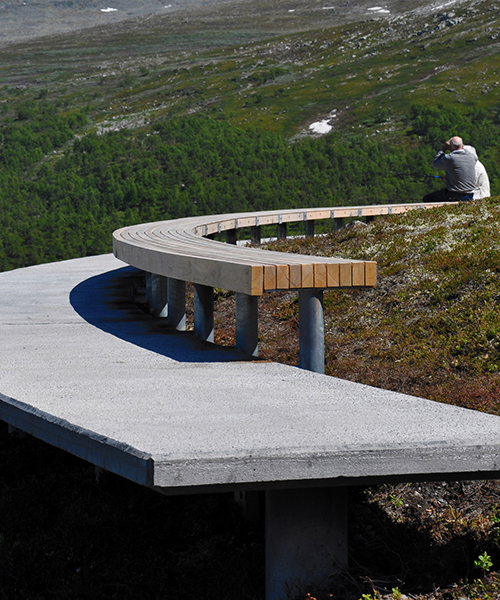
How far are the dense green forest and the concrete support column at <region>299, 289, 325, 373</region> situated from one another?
188 feet

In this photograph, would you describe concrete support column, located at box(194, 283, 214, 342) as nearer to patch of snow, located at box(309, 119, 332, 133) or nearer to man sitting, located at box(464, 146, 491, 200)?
man sitting, located at box(464, 146, 491, 200)

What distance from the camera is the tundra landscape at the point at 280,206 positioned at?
3.59m

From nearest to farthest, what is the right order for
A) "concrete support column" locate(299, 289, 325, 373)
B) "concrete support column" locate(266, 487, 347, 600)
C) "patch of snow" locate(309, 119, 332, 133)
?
"concrete support column" locate(266, 487, 347, 600)
"concrete support column" locate(299, 289, 325, 373)
"patch of snow" locate(309, 119, 332, 133)

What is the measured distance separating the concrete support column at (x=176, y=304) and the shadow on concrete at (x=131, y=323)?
0.10 meters

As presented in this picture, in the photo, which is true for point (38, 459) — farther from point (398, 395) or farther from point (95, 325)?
point (398, 395)

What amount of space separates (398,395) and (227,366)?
3.77ft

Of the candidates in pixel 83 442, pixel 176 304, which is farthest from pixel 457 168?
pixel 83 442

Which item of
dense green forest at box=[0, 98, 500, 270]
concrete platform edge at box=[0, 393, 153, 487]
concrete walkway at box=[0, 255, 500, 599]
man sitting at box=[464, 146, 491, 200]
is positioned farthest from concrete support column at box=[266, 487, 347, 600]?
dense green forest at box=[0, 98, 500, 270]

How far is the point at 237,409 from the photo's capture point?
325 cm

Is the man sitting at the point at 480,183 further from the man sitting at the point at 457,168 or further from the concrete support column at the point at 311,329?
the concrete support column at the point at 311,329

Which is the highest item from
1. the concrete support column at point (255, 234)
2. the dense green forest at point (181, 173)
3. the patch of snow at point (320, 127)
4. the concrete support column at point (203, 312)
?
the concrete support column at point (203, 312)

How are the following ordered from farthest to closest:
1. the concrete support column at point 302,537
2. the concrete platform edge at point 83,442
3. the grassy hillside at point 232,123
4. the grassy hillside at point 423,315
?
the grassy hillside at point 232,123 → the grassy hillside at point 423,315 → the concrete support column at point 302,537 → the concrete platform edge at point 83,442

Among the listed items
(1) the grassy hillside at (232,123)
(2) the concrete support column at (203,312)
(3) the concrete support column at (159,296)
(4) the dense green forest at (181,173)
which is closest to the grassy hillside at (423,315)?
(3) the concrete support column at (159,296)

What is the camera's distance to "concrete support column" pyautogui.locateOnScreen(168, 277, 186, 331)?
571cm
